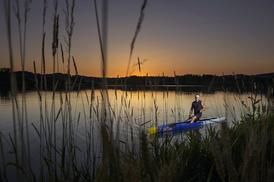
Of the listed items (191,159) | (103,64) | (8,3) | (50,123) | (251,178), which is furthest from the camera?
(191,159)

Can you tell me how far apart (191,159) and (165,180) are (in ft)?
9.41

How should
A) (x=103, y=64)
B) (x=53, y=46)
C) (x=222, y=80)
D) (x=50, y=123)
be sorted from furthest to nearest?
(x=222, y=80)
(x=50, y=123)
(x=53, y=46)
(x=103, y=64)

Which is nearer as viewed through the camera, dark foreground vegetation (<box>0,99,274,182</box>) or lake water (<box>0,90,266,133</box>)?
dark foreground vegetation (<box>0,99,274,182</box>)

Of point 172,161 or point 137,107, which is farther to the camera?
point 137,107

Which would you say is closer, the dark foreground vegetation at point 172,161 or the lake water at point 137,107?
the dark foreground vegetation at point 172,161

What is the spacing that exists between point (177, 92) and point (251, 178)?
16.3 ft

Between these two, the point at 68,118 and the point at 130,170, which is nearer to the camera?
the point at 130,170

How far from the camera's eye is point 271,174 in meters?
1.55

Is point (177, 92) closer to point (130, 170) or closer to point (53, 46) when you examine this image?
point (53, 46)

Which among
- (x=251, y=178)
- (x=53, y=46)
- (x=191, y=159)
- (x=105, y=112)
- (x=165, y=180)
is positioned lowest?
(x=191, y=159)

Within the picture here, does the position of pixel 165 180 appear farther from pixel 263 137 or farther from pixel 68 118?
pixel 68 118

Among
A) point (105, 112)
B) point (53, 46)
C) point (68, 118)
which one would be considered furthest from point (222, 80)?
point (105, 112)

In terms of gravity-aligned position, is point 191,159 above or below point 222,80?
below

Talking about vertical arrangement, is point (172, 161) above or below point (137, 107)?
above
